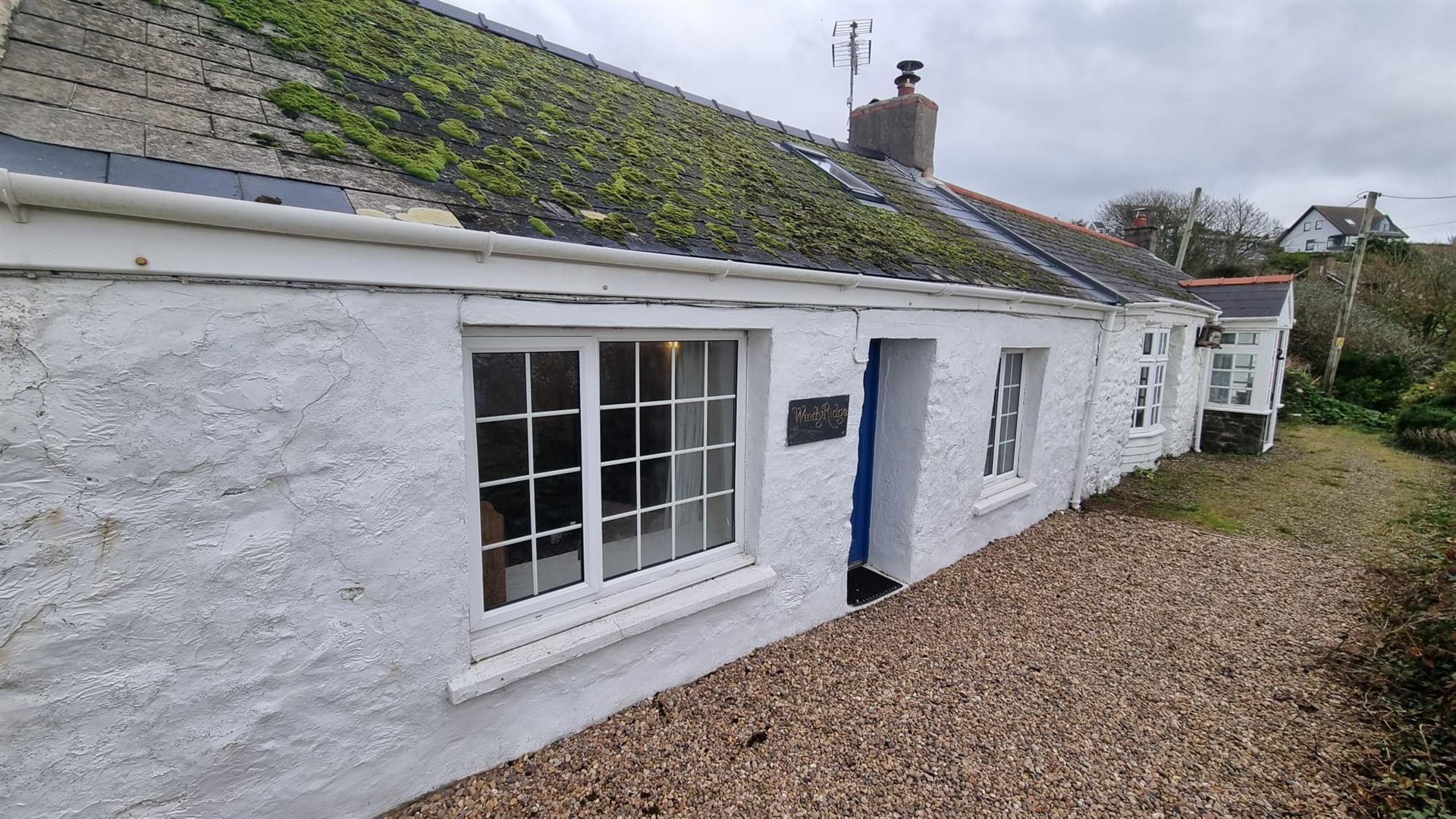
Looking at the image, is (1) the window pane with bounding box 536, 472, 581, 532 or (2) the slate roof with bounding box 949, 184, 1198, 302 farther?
(2) the slate roof with bounding box 949, 184, 1198, 302

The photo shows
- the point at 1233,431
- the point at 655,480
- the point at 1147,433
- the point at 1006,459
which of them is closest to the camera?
the point at 655,480

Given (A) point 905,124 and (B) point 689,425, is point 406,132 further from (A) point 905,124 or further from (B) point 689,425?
(A) point 905,124

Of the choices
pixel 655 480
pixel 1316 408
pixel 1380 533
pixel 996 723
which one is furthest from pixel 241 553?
pixel 1316 408

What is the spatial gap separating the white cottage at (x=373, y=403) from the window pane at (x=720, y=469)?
31 millimetres

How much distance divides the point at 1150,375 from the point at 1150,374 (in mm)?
49

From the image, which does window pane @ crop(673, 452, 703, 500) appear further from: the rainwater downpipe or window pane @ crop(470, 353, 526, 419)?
the rainwater downpipe

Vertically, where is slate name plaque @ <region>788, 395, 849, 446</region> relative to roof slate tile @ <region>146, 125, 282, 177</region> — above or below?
below

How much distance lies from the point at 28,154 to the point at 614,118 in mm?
4096

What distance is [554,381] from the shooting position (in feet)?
11.1

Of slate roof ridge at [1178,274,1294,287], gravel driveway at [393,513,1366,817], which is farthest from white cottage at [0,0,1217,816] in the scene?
slate roof ridge at [1178,274,1294,287]

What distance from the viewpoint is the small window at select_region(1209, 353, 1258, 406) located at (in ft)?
42.1

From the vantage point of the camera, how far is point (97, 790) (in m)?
2.23

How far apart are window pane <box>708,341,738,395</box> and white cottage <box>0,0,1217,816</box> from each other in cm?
2

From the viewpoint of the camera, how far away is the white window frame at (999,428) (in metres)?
6.86
